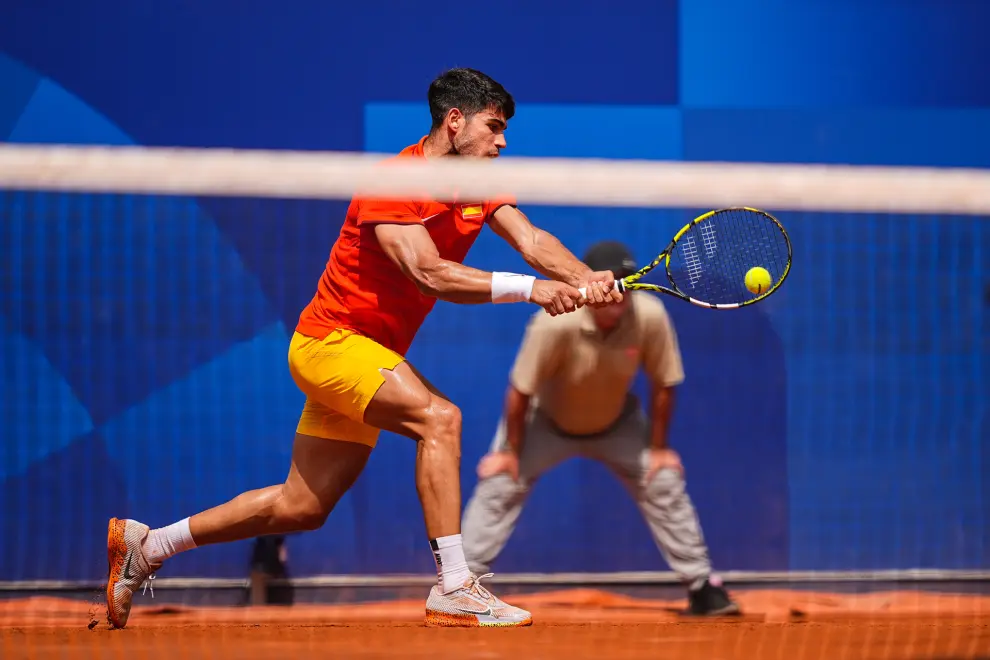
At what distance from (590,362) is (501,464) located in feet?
1.75

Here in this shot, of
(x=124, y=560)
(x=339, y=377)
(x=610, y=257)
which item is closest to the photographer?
(x=339, y=377)

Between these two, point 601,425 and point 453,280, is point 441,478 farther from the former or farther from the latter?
point 601,425

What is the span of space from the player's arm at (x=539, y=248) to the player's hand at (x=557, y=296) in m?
0.15

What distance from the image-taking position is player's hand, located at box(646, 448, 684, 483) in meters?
4.64

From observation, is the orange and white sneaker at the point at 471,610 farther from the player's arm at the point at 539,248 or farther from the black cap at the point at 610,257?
the black cap at the point at 610,257

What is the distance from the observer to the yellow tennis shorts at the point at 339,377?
3385 mm

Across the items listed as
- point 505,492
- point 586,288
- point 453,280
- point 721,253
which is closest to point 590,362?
point 505,492

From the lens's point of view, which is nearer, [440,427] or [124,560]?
[440,427]

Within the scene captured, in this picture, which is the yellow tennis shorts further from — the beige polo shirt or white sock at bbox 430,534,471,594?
the beige polo shirt

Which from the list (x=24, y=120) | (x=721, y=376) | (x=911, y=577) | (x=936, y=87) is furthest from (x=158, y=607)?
(x=936, y=87)

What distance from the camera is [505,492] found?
15.1ft

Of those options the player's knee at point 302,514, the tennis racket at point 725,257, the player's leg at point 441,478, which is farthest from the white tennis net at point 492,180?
the player's knee at point 302,514

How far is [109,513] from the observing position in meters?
4.85

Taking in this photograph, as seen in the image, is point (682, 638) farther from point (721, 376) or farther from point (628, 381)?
point (721, 376)
